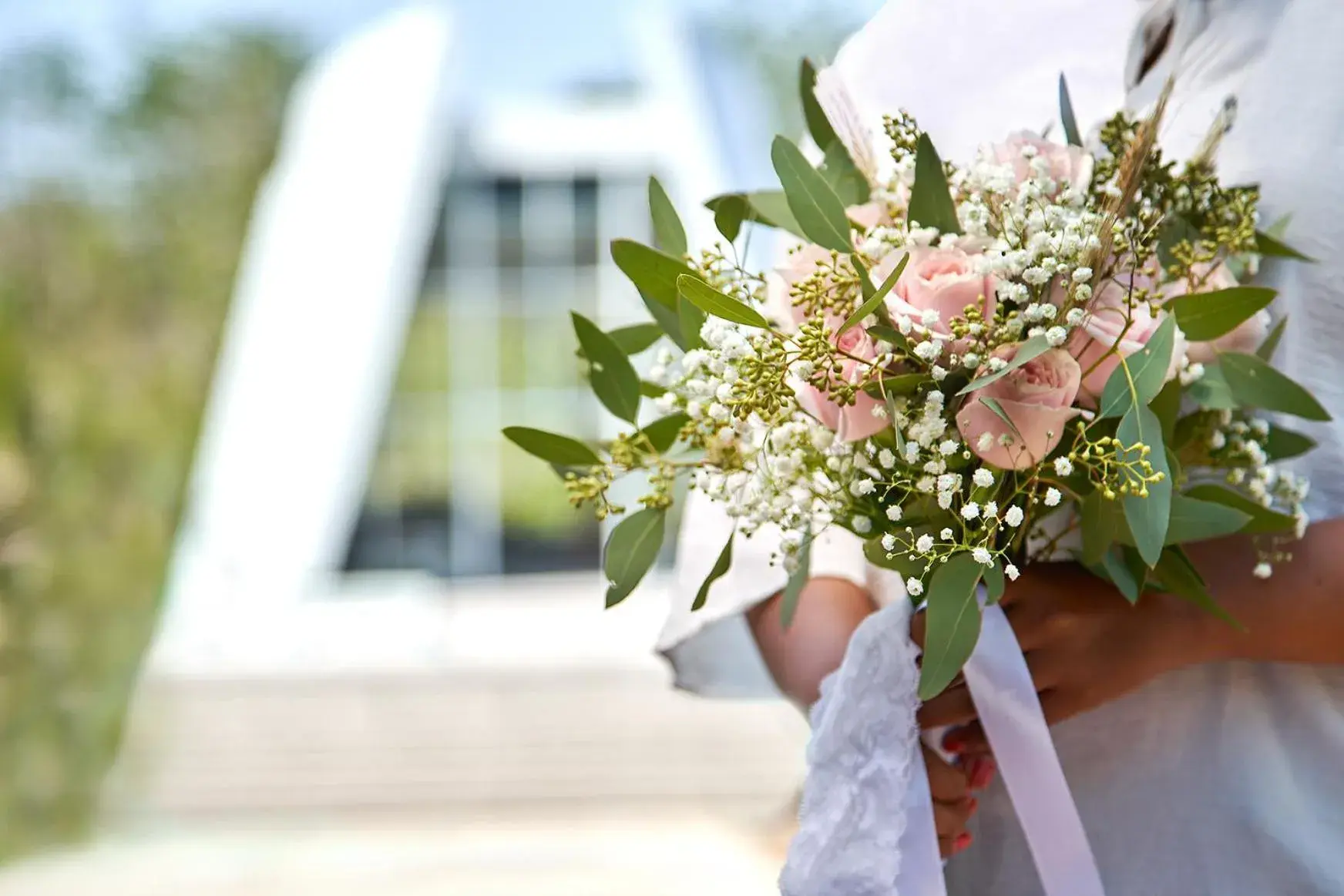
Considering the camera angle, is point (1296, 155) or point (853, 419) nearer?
point (853, 419)

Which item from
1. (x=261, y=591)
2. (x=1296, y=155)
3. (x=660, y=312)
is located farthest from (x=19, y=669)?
(x=1296, y=155)

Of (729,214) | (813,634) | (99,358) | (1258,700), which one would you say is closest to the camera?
(729,214)

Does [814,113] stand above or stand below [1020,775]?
above

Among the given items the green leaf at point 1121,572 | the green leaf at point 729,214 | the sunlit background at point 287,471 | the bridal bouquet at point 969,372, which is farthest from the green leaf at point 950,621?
the sunlit background at point 287,471

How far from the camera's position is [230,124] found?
191 inches

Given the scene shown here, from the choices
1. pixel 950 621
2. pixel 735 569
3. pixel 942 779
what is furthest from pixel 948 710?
pixel 735 569

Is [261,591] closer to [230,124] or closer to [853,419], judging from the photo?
[230,124]

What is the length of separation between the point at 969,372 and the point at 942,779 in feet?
0.92

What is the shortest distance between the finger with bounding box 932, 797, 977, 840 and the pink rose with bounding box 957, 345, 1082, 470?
26 centimetres

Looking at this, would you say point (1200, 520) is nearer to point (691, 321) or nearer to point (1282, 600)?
point (1282, 600)

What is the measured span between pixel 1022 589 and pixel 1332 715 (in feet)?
0.73

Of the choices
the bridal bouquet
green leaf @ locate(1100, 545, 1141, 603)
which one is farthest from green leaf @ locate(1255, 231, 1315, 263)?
green leaf @ locate(1100, 545, 1141, 603)

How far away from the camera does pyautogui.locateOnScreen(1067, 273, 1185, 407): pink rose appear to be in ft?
2.06

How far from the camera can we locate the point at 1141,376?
598mm
